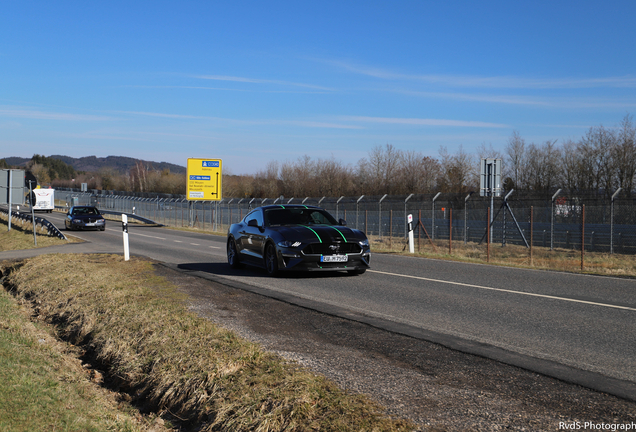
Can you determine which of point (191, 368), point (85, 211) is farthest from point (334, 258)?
point (85, 211)

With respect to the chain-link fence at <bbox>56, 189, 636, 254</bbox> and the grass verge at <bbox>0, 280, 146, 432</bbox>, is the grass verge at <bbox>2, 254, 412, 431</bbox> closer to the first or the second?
the grass verge at <bbox>0, 280, 146, 432</bbox>

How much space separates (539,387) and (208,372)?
265 centimetres

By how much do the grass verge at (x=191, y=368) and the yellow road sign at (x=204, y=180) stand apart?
3451cm

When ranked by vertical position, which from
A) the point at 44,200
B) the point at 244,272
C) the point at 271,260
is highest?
the point at 44,200

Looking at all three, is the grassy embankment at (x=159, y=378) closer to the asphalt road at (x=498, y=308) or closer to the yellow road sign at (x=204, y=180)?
the asphalt road at (x=498, y=308)

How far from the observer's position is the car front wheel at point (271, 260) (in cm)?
1183

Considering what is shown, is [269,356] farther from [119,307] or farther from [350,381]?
[119,307]

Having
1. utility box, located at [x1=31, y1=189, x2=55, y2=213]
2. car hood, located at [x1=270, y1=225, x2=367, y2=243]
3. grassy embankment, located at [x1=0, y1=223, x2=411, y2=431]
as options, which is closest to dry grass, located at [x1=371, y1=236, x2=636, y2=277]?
car hood, located at [x1=270, y1=225, x2=367, y2=243]

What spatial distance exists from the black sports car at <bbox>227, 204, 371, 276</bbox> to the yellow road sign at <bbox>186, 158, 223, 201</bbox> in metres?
31.2

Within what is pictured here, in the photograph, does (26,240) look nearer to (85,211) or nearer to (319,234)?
(85,211)

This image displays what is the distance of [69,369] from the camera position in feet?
18.2

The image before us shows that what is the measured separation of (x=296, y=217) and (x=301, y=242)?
1.55 meters

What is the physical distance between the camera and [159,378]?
5.01 metres

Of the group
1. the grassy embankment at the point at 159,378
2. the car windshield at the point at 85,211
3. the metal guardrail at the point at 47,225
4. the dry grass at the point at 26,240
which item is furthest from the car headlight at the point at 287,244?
the car windshield at the point at 85,211
